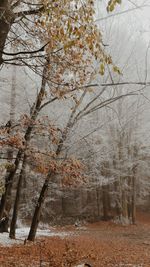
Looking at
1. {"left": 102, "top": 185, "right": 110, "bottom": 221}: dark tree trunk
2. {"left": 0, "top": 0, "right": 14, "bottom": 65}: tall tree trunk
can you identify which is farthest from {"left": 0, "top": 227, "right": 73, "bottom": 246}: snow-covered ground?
{"left": 0, "top": 0, "right": 14, "bottom": 65}: tall tree trunk

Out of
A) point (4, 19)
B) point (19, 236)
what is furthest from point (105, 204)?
point (4, 19)

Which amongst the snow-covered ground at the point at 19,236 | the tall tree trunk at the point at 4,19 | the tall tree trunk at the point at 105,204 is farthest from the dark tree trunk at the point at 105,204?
the tall tree trunk at the point at 4,19

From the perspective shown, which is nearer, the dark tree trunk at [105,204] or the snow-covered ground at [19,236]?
the snow-covered ground at [19,236]

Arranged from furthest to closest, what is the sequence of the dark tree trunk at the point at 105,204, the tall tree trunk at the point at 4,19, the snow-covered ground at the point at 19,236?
1. the dark tree trunk at the point at 105,204
2. the snow-covered ground at the point at 19,236
3. the tall tree trunk at the point at 4,19

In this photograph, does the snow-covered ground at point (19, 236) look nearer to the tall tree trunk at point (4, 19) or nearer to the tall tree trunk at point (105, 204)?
the tall tree trunk at point (105, 204)

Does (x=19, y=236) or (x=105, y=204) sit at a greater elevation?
(x=105, y=204)

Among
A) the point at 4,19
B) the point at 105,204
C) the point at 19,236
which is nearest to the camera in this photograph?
the point at 4,19

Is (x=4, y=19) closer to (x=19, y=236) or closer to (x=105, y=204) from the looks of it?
(x=19, y=236)

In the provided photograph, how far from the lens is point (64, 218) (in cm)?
2866

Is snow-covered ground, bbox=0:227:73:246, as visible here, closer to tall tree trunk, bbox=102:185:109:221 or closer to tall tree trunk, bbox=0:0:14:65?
tall tree trunk, bbox=102:185:109:221

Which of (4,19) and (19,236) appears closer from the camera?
(4,19)

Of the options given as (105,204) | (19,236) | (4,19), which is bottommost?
(19,236)

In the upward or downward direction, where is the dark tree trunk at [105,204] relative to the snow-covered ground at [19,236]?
upward

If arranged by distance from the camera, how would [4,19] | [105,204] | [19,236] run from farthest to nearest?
[105,204] → [19,236] → [4,19]
